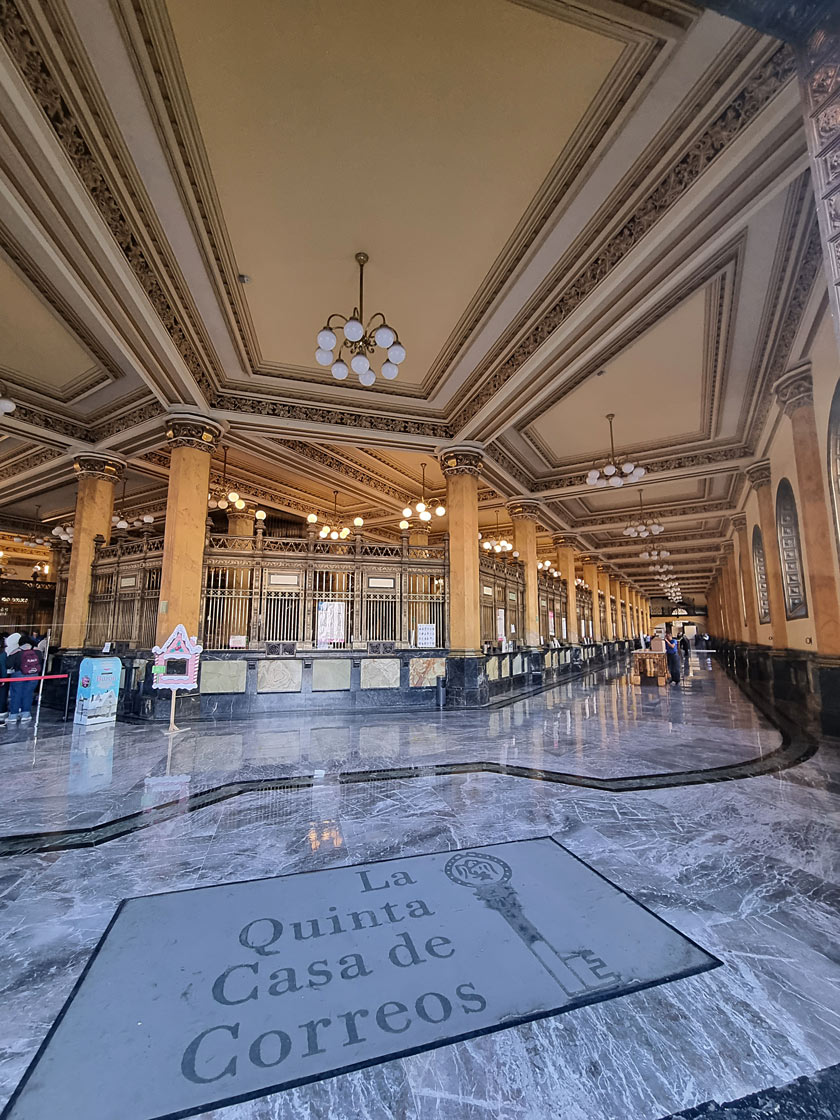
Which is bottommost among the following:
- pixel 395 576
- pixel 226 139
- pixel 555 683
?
pixel 555 683

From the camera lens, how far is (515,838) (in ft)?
8.67

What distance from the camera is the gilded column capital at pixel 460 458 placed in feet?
28.1

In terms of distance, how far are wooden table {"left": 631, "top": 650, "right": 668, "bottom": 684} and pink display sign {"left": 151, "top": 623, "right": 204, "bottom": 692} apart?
10038mm

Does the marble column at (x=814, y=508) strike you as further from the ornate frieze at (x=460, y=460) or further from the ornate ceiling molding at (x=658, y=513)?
the ornate ceiling molding at (x=658, y=513)

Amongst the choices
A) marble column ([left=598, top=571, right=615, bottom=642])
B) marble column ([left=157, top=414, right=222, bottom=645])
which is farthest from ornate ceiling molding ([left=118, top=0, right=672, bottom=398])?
marble column ([left=598, top=571, right=615, bottom=642])

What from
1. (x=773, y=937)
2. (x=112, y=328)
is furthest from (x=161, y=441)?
(x=773, y=937)

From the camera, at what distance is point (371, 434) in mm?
8039

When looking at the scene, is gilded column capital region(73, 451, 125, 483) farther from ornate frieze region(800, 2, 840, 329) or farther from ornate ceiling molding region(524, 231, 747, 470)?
ornate frieze region(800, 2, 840, 329)

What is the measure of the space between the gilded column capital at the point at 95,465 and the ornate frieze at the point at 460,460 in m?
6.10

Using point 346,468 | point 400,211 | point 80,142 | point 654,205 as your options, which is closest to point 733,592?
point 346,468

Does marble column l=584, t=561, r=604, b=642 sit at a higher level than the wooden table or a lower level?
higher

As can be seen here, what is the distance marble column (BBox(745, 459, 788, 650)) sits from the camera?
28.5 ft

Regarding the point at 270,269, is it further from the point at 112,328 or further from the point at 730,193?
the point at 730,193

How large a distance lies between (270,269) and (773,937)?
625 cm
